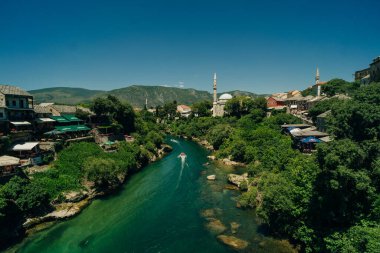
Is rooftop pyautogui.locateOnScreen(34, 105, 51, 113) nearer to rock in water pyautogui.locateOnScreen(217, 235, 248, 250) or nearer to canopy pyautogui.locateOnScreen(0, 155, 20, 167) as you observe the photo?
canopy pyautogui.locateOnScreen(0, 155, 20, 167)

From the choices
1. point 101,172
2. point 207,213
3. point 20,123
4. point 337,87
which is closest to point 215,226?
point 207,213

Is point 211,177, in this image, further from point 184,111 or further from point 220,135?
point 184,111

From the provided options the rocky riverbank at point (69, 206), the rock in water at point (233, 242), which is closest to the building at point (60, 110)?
the rocky riverbank at point (69, 206)

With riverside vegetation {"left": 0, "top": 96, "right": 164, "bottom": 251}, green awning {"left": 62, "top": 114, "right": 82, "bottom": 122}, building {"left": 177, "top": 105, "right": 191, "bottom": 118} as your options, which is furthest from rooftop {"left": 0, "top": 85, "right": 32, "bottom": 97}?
building {"left": 177, "top": 105, "right": 191, "bottom": 118}

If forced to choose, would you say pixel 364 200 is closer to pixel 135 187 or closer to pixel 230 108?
pixel 135 187

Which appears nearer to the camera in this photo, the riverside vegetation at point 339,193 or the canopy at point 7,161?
the riverside vegetation at point 339,193

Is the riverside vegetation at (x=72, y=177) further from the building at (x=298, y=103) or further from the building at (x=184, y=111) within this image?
the building at (x=184, y=111)
